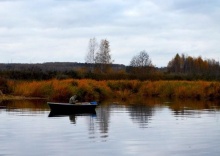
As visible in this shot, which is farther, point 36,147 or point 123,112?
point 123,112

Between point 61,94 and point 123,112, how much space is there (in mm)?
13846

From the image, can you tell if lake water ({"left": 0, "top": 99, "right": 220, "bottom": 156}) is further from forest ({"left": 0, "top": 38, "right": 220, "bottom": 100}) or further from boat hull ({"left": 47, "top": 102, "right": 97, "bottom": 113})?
forest ({"left": 0, "top": 38, "right": 220, "bottom": 100})

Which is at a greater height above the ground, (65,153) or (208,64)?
(208,64)

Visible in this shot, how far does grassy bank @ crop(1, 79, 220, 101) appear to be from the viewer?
49.1 metres

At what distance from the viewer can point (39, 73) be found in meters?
67.0

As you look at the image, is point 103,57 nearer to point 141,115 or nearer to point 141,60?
point 141,60

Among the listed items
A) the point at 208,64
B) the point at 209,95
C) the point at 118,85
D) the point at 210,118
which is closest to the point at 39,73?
the point at 118,85

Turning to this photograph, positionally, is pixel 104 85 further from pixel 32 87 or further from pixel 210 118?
pixel 210 118

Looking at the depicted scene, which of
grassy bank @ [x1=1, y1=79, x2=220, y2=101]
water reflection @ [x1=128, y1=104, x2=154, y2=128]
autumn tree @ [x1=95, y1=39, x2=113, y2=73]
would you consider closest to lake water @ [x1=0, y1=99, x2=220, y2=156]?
water reflection @ [x1=128, y1=104, x2=154, y2=128]

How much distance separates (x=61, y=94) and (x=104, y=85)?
7.60 metres

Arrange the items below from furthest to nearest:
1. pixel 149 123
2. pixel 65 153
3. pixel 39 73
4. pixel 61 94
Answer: pixel 39 73
pixel 61 94
pixel 149 123
pixel 65 153

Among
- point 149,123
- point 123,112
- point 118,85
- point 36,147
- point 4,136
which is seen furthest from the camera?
point 118,85

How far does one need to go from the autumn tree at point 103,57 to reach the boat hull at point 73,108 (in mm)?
47999

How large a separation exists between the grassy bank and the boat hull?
42.8ft
